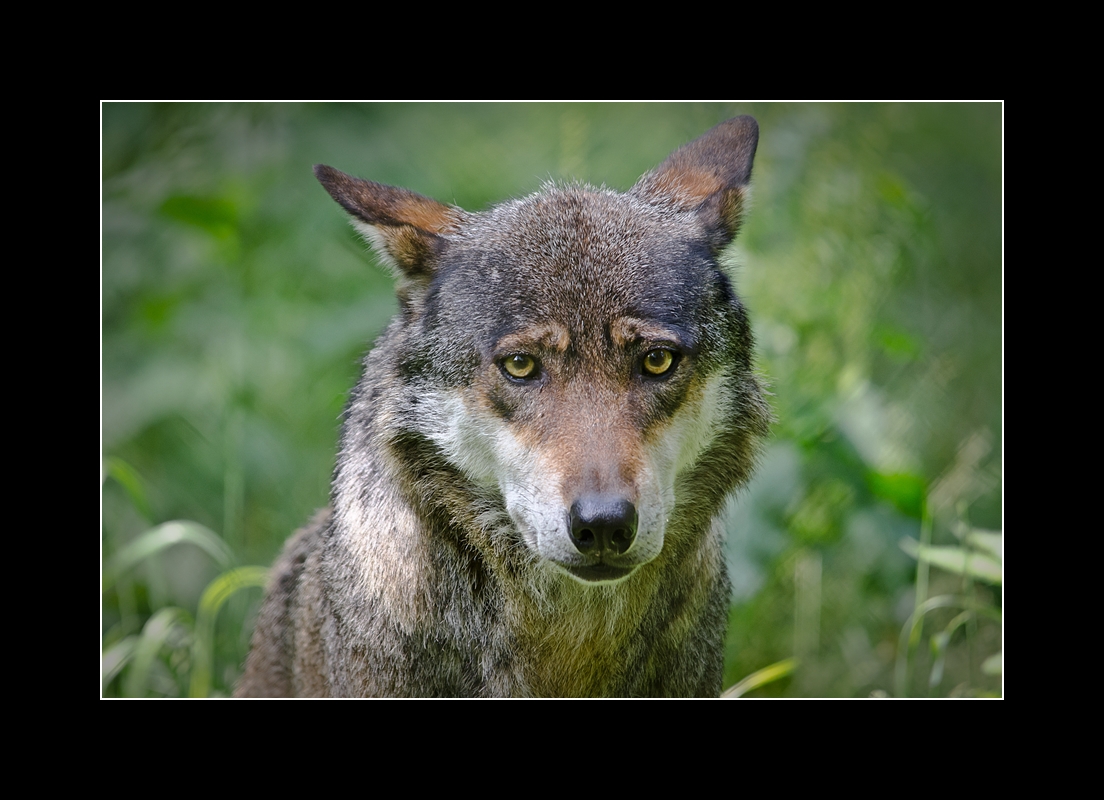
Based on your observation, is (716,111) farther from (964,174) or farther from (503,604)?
(503,604)

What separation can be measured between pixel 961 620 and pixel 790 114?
89.9 inches

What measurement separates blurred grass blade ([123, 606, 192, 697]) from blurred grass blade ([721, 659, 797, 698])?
2.39 m

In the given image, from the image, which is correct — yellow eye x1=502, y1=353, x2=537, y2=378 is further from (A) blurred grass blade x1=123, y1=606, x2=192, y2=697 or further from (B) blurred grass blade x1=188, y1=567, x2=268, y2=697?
(A) blurred grass blade x1=123, y1=606, x2=192, y2=697

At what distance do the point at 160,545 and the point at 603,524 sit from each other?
2395mm

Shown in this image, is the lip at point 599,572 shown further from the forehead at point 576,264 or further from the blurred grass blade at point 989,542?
the blurred grass blade at point 989,542

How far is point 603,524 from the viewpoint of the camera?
2984 millimetres

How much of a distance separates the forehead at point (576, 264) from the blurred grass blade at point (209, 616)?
6.44ft

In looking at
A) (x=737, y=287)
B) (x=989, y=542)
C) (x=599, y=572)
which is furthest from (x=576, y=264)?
(x=989, y=542)

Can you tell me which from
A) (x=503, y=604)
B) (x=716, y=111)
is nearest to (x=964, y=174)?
(x=716, y=111)

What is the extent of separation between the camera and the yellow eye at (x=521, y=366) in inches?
130

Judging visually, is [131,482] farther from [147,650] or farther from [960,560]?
[960,560]

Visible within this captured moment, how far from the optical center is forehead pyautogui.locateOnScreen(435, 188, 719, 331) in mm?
3365

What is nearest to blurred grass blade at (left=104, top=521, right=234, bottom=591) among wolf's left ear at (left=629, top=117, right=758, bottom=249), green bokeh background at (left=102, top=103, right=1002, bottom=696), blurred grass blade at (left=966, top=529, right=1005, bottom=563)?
green bokeh background at (left=102, top=103, right=1002, bottom=696)
